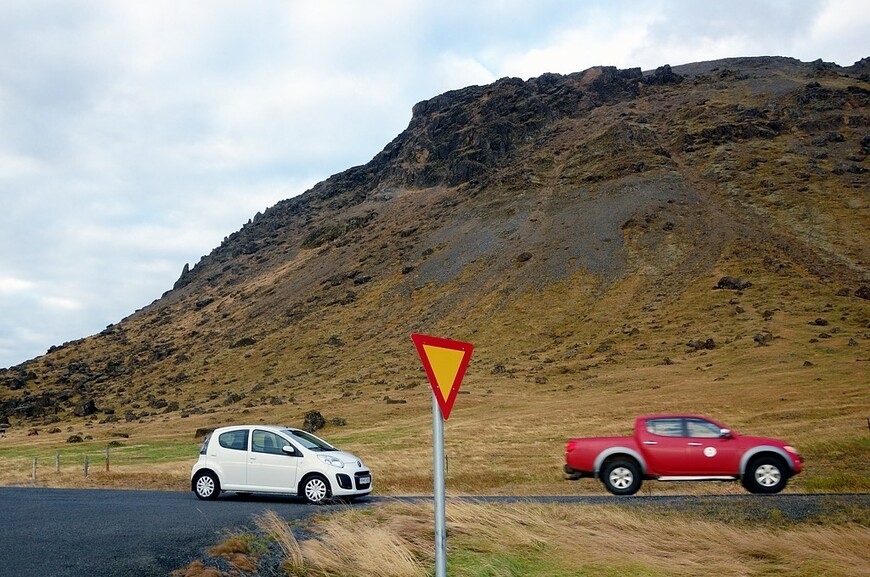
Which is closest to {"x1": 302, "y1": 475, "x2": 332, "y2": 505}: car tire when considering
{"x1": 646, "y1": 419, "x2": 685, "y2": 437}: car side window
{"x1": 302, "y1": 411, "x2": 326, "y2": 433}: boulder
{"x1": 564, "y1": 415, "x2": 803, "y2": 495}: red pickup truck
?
{"x1": 564, "y1": 415, "x2": 803, "y2": 495}: red pickup truck

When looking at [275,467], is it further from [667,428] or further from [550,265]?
A: [550,265]

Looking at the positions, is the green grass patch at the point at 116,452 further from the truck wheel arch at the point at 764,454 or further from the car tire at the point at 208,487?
the truck wheel arch at the point at 764,454

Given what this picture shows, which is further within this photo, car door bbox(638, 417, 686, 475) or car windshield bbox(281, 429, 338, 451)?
car door bbox(638, 417, 686, 475)

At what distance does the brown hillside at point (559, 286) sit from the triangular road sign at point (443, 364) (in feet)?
77.6

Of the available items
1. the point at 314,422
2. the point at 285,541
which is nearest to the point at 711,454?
the point at 285,541

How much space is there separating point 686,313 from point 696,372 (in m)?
17.7

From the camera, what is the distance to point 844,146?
100812mm

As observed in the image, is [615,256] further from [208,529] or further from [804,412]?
[208,529]

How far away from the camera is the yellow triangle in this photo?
5812 mm

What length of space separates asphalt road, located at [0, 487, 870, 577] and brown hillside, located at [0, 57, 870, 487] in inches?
557

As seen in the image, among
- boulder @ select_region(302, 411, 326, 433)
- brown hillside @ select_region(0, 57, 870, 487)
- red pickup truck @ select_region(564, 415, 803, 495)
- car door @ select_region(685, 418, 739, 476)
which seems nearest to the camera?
red pickup truck @ select_region(564, 415, 803, 495)

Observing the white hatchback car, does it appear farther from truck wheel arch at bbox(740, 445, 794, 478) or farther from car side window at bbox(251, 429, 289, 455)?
truck wheel arch at bbox(740, 445, 794, 478)

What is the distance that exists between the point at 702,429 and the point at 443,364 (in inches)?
492

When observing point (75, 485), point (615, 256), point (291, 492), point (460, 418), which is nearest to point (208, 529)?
point (291, 492)
